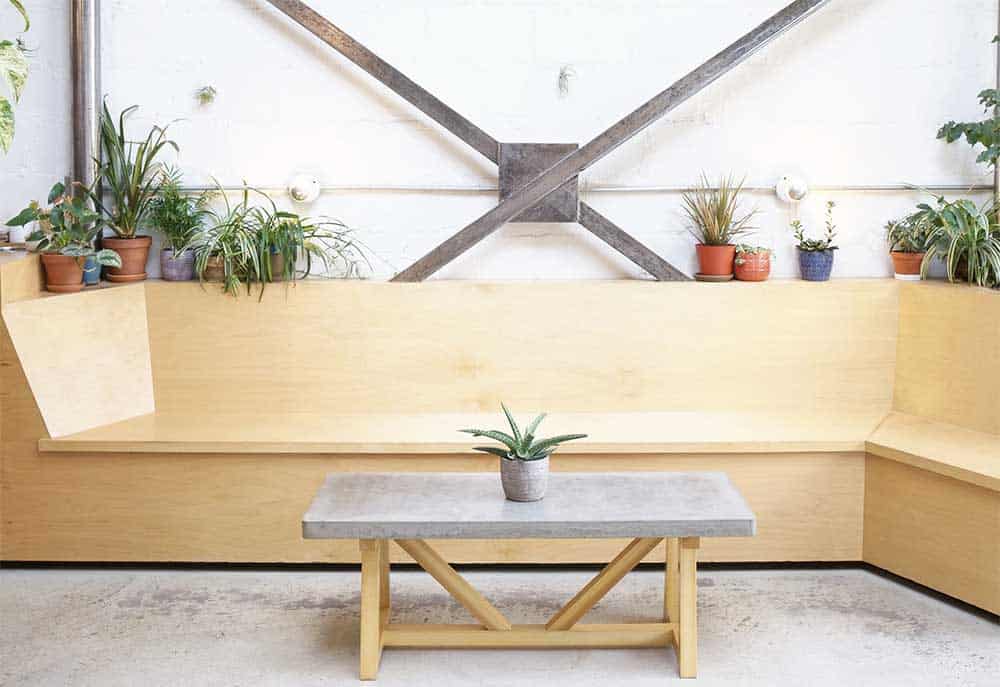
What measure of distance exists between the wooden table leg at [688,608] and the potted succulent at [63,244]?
2.49 meters

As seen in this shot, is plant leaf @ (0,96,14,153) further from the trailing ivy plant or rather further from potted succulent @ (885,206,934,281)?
potted succulent @ (885,206,934,281)

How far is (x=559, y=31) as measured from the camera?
5090mm

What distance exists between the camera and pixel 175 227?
498 centimetres

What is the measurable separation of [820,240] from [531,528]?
2.38 metres

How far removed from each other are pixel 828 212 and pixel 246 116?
2.49 metres

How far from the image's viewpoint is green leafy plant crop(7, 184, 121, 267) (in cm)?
462

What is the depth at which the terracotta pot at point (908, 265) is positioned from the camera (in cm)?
501

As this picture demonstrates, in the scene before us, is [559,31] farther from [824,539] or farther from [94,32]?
[824,539]

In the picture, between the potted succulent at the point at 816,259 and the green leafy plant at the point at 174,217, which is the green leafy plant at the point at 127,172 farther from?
the potted succulent at the point at 816,259

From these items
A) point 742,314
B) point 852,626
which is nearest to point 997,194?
point 742,314

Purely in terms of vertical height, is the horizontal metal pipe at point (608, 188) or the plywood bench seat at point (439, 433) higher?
the horizontal metal pipe at point (608, 188)

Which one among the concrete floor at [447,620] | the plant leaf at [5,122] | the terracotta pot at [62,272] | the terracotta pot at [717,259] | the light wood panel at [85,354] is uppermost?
the plant leaf at [5,122]

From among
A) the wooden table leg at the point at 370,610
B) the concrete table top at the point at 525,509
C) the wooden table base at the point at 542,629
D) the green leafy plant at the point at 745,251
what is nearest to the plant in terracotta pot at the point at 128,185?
the concrete table top at the point at 525,509

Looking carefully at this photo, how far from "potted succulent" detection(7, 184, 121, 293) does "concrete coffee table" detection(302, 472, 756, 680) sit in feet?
5.03
